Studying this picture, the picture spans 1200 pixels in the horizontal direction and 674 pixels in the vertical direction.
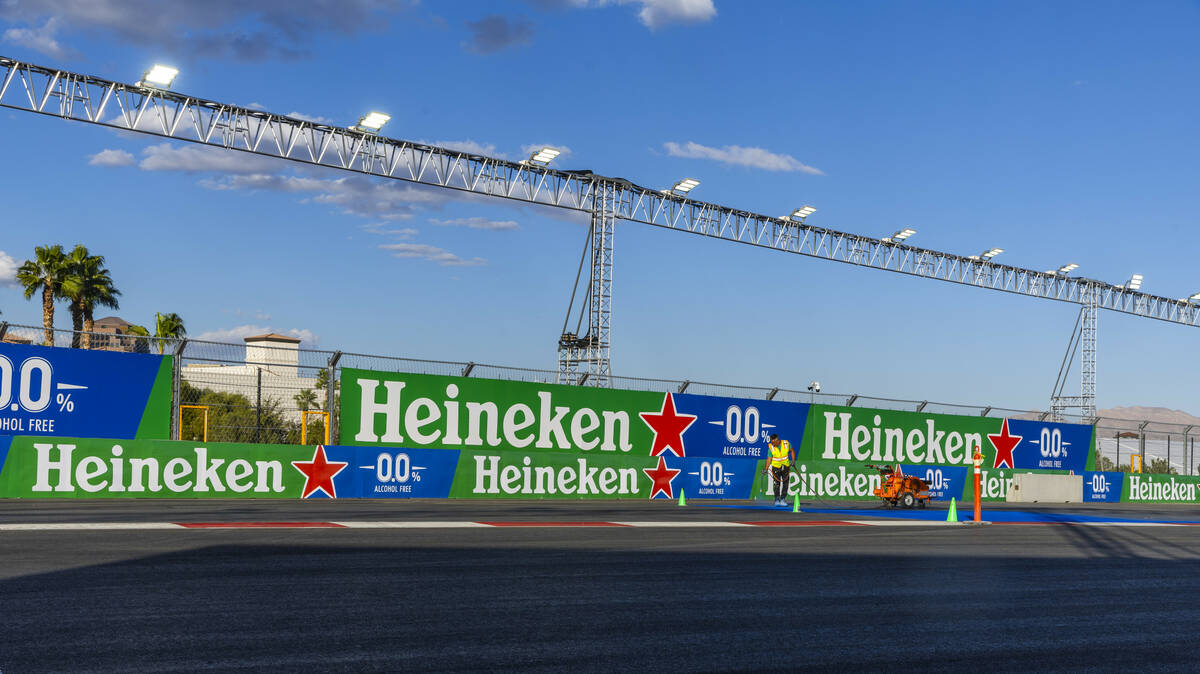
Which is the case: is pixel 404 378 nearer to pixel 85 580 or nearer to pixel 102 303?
pixel 85 580

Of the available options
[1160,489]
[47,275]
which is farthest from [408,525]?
[47,275]

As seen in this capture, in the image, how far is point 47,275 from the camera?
54.5 metres

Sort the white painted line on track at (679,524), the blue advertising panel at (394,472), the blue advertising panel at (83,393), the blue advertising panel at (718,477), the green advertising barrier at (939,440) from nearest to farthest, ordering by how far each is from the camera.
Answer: the white painted line on track at (679,524), the blue advertising panel at (83,393), the blue advertising panel at (394,472), the blue advertising panel at (718,477), the green advertising barrier at (939,440)

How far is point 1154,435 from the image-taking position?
35.1 m

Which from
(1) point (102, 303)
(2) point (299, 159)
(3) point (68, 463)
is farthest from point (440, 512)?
(1) point (102, 303)

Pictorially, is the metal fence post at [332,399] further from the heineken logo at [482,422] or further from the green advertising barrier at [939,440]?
the green advertising barrier at [939,440]

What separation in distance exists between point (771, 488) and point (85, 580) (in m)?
21.3

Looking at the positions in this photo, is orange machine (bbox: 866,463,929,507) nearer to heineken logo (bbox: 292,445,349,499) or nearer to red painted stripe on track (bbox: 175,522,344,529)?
heineken logo (bbox: 292,445,349,499)

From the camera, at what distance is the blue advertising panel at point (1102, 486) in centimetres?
3331

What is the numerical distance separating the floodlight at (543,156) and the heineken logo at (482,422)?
20617 millimetres

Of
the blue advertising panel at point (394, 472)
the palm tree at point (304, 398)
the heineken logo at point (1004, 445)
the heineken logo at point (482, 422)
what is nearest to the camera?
the blue advertising panel at point (394, 472)

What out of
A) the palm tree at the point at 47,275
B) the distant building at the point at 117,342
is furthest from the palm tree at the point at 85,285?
the distant building at the point at 117,342

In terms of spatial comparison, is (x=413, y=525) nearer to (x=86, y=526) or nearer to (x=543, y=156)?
(x=86, y=526)

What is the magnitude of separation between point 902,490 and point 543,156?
2462 centimetres
